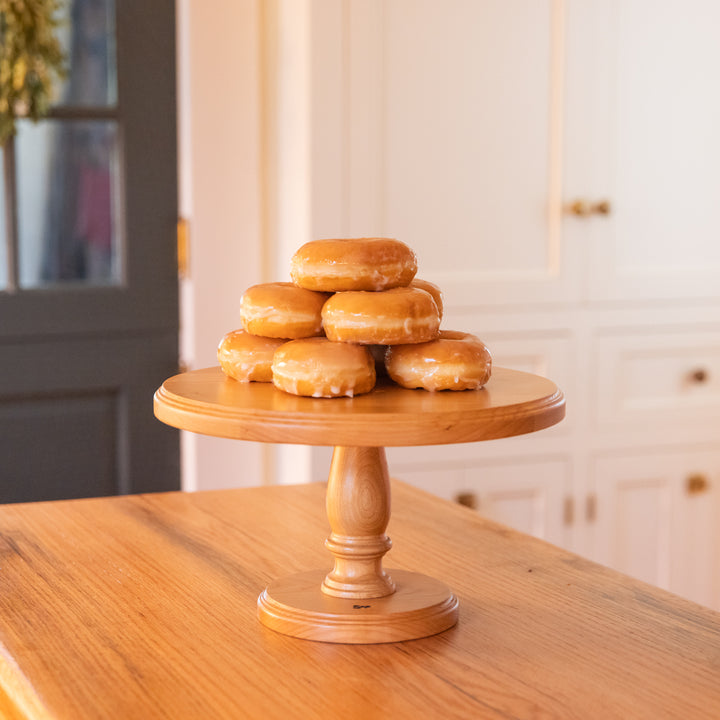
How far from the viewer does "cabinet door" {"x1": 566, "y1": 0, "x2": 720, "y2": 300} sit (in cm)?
237

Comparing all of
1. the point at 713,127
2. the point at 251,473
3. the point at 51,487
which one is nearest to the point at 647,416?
the point at 713,127

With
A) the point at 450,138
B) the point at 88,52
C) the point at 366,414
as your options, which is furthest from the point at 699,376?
the point at 366,414

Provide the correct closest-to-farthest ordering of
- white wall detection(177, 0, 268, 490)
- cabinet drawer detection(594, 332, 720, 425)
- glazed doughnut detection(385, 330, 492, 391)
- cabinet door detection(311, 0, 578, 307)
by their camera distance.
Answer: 1. glazed doughnut detection(385, 330, 492, 391)
2. cabinet door detection(311, 0, 578, 307)
3. white wall detection(177, 0, 268, 490)
4. cabinet drawer detection(594, 332, 720, 425)

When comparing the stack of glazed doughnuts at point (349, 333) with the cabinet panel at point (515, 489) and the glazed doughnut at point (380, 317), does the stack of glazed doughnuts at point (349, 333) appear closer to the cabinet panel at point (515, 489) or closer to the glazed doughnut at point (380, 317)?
the glazed doughnut at point (380, 317)

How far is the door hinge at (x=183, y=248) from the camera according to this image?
240 centimetres

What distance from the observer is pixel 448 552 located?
1188mm

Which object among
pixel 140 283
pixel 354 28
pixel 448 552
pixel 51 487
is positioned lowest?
Answer: pixel 51 487

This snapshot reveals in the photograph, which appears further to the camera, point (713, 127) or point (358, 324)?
point (713, 127)

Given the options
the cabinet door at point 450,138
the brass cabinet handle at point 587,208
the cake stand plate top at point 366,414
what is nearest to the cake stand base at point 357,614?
the cake stand plate top at point 366,414

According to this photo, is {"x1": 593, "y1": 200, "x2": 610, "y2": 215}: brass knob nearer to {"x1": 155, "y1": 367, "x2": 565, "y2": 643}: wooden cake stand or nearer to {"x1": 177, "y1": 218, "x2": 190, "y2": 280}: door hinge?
{"x1": 177, "y1": 218, "x2": 190, "y2": 280}: door hinge

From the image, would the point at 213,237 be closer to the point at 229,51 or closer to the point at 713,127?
the point at 229,51

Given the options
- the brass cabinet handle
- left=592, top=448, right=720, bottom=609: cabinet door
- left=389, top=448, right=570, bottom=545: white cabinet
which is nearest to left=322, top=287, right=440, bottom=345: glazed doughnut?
left=389, top=448, right=570, bottom=545: white cabinet

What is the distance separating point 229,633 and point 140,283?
1.58 m

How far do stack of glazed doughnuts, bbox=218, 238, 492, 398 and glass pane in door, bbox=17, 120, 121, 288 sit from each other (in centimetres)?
150
